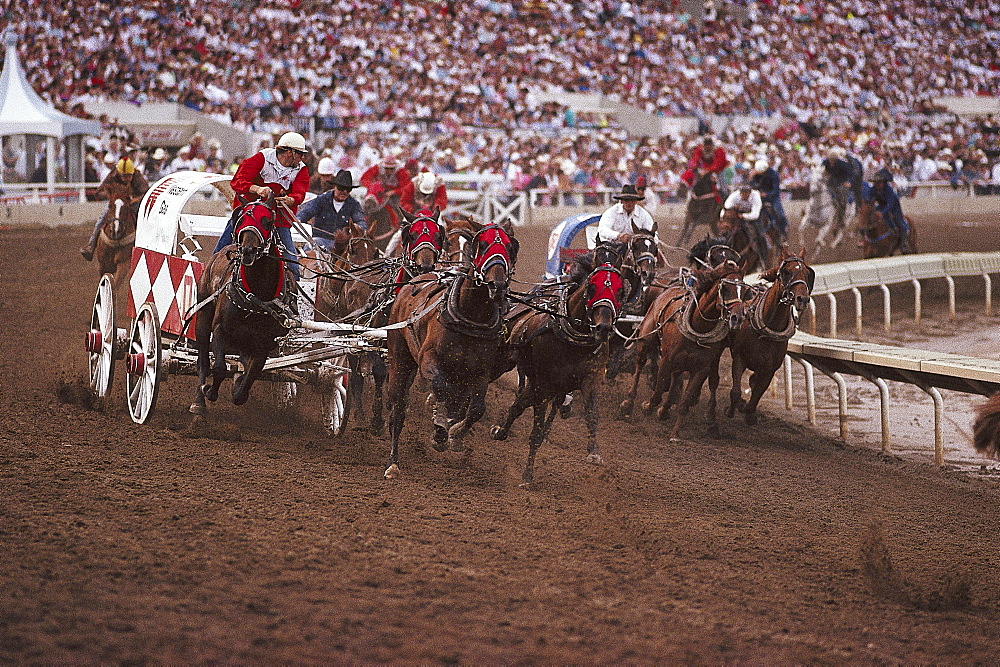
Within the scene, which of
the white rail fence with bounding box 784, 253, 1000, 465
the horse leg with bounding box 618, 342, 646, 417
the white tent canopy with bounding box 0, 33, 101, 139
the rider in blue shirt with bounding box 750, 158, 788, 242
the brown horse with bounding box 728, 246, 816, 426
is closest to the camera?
the white rail fence with bounding box 784, 253, 1000, 465

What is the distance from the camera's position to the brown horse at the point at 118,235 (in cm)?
1215

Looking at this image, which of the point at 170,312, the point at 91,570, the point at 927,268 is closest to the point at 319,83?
the point at 927,268

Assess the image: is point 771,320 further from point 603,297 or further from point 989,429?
point 989,429

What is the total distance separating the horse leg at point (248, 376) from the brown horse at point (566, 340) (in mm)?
1707

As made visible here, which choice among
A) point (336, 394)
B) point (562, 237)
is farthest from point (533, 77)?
point (336, 394)

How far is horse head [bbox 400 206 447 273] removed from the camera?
28.6 feet

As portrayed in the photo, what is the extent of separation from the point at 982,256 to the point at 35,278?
14.5m

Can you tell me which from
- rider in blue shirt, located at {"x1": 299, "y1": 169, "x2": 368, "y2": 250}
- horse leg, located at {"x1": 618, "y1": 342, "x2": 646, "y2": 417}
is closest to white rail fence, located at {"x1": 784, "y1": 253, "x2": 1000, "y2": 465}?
horse leg, located at {"x1": 618, "y1": 342, "x2": 646, "y2": 417}

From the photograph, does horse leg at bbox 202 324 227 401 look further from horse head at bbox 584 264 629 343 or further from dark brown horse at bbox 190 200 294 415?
horse head at bbox 584 264 629 343

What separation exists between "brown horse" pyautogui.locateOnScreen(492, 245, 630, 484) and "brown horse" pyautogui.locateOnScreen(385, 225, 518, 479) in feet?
1.00

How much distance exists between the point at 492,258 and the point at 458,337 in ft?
1.91

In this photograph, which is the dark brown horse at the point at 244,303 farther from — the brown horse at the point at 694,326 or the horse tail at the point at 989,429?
the horse tail at the point at 989,429

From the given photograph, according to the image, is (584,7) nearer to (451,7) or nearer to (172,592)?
(451,7)

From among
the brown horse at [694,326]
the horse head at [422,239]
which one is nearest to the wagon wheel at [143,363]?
the horse head at [422,239]
